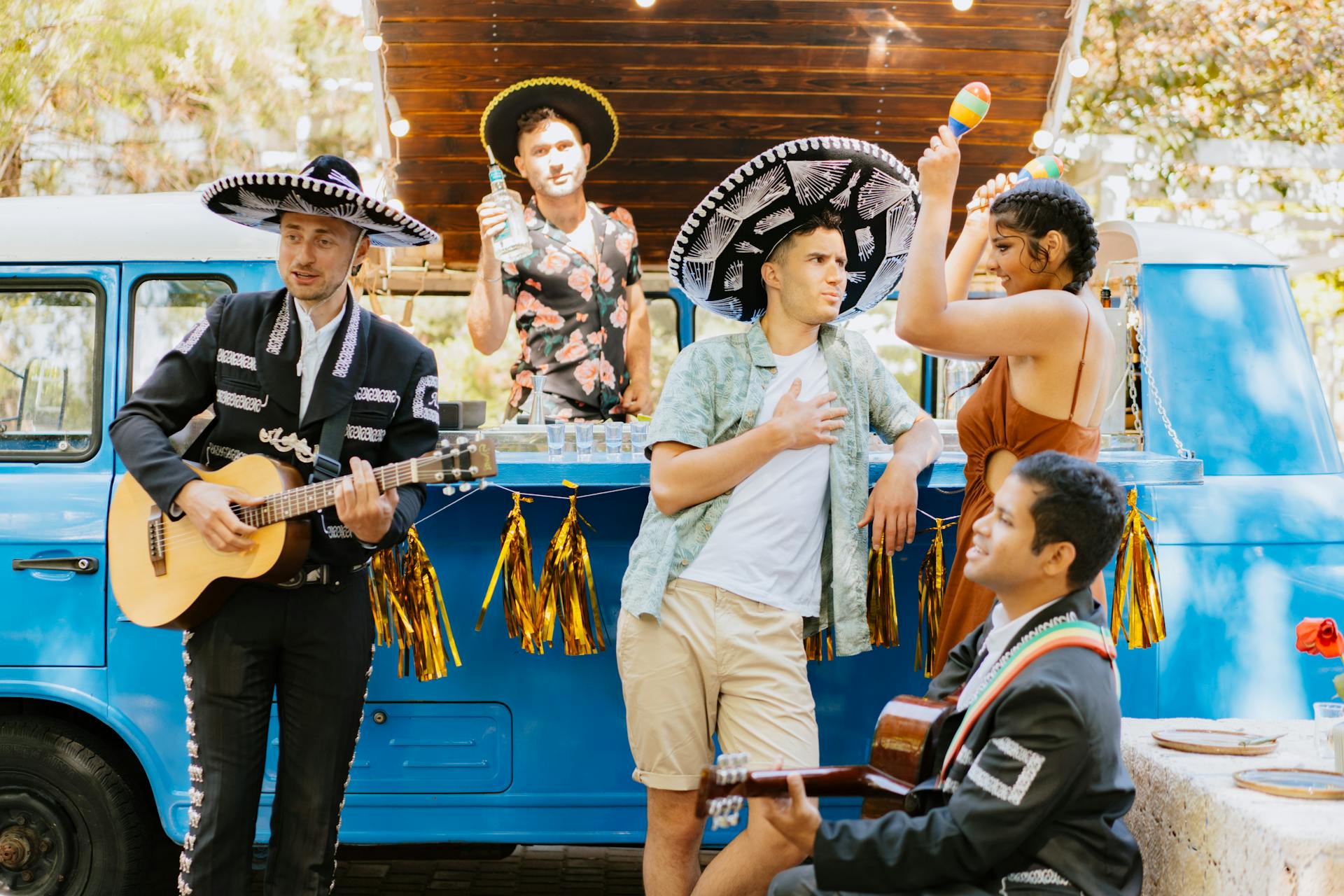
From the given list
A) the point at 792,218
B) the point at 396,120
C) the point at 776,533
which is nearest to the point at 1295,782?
the point at 776,533

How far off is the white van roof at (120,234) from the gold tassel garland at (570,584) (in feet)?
4.46

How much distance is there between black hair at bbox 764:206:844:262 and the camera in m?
3.18

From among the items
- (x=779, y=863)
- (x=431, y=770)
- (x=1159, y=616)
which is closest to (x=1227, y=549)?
(x=1159, y=616)

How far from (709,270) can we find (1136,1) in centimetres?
1177

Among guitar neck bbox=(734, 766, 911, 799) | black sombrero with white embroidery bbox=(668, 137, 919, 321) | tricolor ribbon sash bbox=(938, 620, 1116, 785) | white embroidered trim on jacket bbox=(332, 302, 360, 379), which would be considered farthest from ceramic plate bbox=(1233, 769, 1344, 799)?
white embroidered trim on jacket bbox=(332, 302, 360, 379)

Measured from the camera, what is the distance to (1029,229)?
9.73 feet

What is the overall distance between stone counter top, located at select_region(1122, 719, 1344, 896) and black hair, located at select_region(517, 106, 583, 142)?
9.14 feet

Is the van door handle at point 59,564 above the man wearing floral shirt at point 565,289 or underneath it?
underneath

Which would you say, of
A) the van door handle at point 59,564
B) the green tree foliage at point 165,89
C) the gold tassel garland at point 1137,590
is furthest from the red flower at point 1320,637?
the green tree foliage at point 165,89

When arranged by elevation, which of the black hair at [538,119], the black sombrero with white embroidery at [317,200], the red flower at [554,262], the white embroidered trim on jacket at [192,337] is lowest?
the white embroidered trim on jacket at [192,337]

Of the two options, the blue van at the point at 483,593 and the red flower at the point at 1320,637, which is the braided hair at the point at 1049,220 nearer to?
the blue van at the point at 483,593

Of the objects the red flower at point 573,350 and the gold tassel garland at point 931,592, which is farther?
the red flower at point 573,350

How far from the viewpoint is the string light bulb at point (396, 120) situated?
17.1ft

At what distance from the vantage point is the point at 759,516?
3.10 metres
